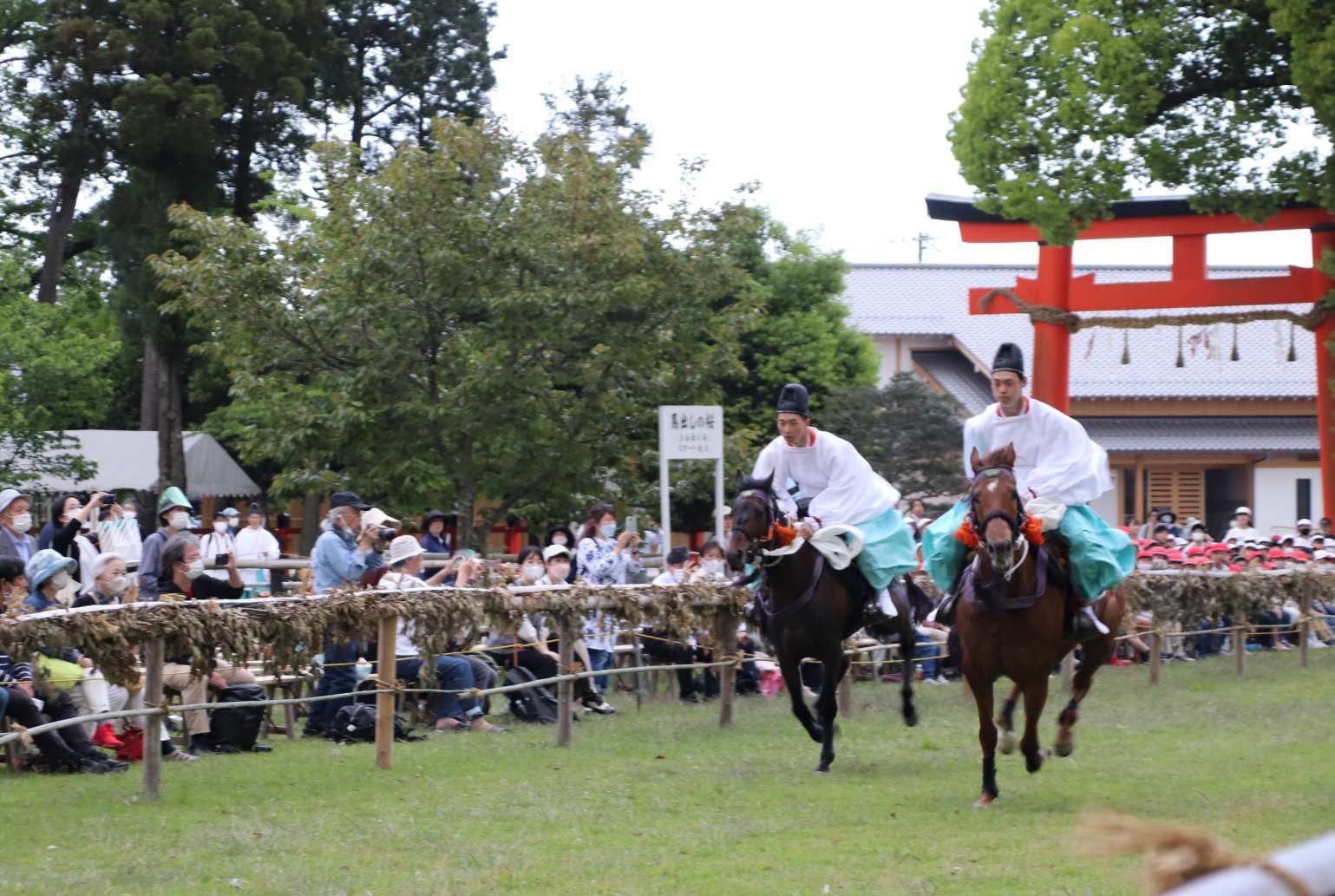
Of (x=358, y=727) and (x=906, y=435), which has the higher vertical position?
(x=906, y=435)

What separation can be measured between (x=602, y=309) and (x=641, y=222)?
2.14 meters

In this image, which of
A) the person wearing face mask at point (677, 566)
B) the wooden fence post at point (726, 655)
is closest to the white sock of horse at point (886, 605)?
the wooden fence post at point (726, 655)

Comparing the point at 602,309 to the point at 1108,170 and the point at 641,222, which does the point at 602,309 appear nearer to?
the point at 641,222

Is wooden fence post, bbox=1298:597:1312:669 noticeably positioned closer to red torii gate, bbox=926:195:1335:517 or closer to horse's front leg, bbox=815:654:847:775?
red torii gate, bbox=926:195:1335:517

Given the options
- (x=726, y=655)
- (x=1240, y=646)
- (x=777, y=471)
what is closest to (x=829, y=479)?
(x=777, y=471)

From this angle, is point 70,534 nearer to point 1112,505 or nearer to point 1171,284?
point 1171,284

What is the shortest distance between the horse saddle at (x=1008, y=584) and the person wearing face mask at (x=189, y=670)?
505cm

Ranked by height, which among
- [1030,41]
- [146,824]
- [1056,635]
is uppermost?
[1030,41]

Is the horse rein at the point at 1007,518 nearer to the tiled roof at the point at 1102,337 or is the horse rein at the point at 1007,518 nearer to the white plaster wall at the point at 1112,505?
the tiled roof at the point at 1102,337

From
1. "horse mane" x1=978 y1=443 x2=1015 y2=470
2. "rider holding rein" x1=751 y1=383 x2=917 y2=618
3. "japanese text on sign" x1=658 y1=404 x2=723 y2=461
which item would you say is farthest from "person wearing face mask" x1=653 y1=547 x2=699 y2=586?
"horse mane" x1=978 y1=443 x2=1015 y2=470

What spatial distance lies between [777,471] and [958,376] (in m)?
29.1

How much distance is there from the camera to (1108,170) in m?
24.2

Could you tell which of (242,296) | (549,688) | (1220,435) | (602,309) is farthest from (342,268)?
(1220,435)

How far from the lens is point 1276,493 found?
39062 millimetres
